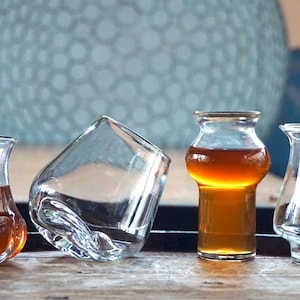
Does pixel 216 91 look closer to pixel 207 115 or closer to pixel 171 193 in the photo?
pixel 171 193

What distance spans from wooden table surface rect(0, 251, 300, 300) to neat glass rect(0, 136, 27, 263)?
0.01m

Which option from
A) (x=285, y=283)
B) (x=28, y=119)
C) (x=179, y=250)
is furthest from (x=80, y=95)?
(x=285, y=283)

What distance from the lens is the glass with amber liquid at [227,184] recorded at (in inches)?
25.6

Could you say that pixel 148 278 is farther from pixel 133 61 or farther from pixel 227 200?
pixel 133 61

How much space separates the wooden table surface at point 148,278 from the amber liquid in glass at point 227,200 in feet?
0.05

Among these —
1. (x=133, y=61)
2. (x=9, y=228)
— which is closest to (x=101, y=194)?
(x=9, y=228)

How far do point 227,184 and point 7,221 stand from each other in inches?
6.4

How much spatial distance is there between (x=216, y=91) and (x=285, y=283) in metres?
0.70

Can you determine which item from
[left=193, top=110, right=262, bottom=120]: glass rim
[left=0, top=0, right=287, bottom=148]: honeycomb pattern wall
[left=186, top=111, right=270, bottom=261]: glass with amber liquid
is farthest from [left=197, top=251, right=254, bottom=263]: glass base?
[left=0, top=0, right=287, bottom=148]: honeycomb pattern wall

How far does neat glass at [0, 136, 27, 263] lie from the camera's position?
0.63m

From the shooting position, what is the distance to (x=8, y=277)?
597mm

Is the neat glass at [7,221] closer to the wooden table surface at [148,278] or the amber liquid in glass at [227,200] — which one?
the wooden table surface at [148,278]

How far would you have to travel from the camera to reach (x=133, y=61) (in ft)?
3.98

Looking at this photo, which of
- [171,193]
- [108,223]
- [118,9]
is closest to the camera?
[108,223]
